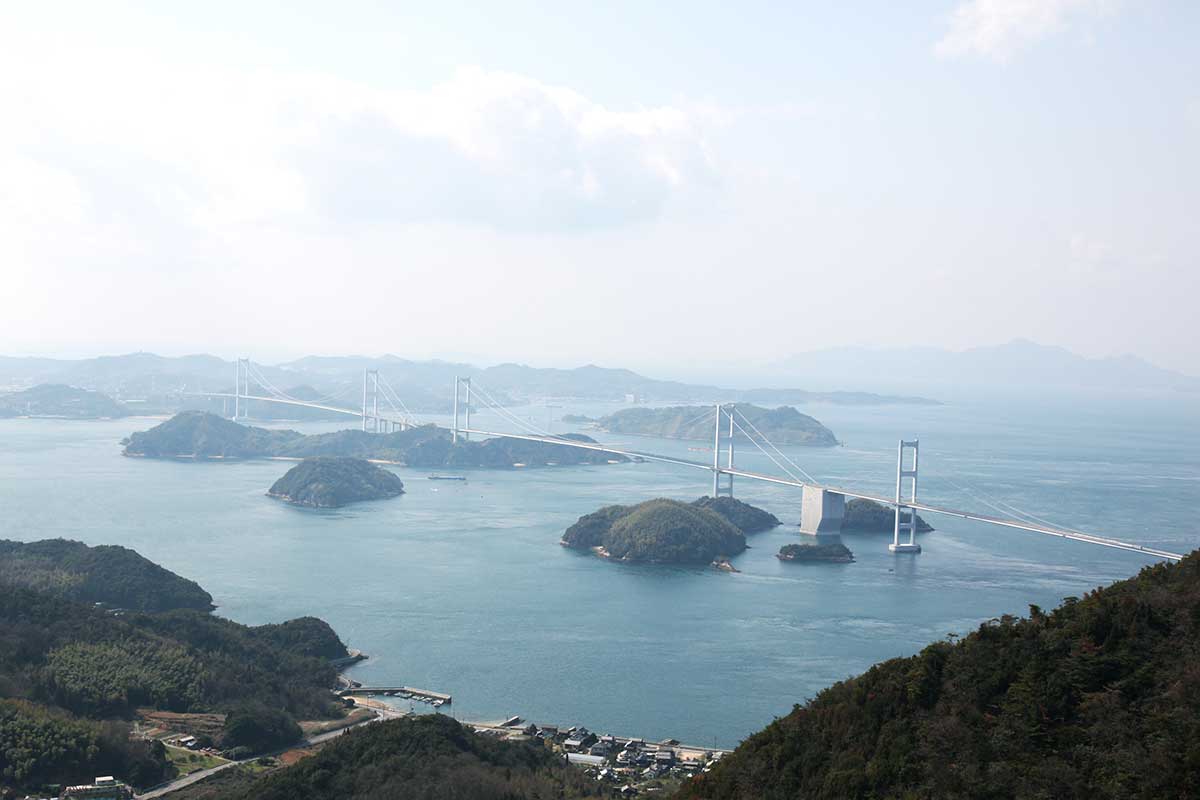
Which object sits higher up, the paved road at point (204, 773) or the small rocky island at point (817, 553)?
the small rocky island at point (817, 553)

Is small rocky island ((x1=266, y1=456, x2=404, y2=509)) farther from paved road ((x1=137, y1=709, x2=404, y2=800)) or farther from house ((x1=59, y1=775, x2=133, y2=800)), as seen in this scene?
house ((x1=59, y1=775, x2=133, y2=800))

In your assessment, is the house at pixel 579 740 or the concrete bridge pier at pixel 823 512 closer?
the house at pixel 579 740

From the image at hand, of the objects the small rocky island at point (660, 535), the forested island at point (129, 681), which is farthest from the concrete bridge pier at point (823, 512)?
the forested island at point (129, 681)

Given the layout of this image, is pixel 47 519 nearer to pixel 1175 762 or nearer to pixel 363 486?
pixel 363 486

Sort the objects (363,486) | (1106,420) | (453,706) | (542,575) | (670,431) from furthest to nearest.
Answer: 1. (1106,420)
2. (670,431)
3. (363,486)
4. (542,575)
5. (453,706)

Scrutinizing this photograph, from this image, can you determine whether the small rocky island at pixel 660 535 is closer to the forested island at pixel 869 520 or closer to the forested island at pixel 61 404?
the forested island at pixel 869 520

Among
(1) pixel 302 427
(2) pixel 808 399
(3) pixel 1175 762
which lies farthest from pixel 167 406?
(3) pixel 1175 762

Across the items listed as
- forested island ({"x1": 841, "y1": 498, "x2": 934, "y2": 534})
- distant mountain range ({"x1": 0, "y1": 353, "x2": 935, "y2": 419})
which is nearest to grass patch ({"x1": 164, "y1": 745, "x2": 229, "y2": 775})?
forested island ({"x1": 841, "y1": 498, "x2": 934, "y2": 534})
